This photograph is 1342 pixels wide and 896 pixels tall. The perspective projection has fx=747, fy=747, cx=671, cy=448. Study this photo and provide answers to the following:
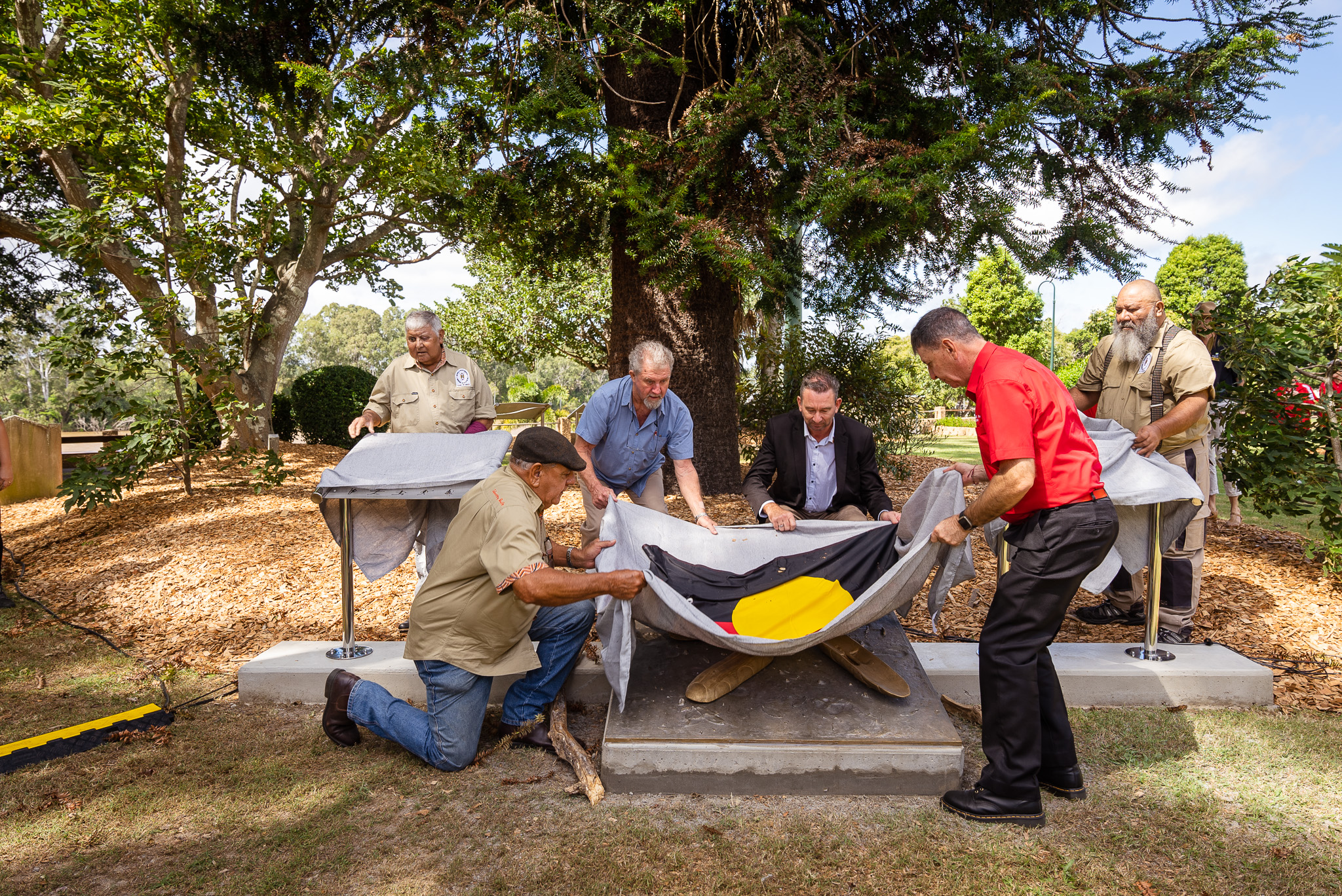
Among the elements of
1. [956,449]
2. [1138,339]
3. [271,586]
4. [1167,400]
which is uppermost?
[1138,339]

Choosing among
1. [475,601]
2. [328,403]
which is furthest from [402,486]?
[328,403]

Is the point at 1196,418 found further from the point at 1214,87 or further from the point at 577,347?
the point at 577,347

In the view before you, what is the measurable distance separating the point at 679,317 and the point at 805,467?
2663mm

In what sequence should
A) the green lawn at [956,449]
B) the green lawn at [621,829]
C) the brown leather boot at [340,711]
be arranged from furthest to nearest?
the green lawn at [956,449] < the brown leather boot at [340,711] < the green lawn at [621,829]

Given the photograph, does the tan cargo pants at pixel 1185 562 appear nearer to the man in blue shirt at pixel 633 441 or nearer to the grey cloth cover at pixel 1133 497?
the grey cloth cover at pixel 1133 497

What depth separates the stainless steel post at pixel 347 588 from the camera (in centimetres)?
367

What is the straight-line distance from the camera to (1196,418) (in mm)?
3689

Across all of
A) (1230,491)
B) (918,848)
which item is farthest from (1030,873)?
(1230,491)

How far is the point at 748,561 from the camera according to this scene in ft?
11.9

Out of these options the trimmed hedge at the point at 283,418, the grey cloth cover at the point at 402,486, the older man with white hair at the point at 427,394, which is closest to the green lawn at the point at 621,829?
the grey cloth cover at the point at 402,486

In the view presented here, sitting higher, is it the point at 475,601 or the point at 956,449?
the point at 475,601

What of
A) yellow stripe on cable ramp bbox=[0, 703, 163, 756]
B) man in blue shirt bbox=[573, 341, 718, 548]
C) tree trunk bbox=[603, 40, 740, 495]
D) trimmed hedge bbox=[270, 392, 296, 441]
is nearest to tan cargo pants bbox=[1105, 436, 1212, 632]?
man in blue shirt bbox=[573, 341, 718, 548]

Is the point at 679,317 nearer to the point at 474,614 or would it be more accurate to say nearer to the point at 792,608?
the point at 792,608

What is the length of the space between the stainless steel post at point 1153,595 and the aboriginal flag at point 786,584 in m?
1.26
